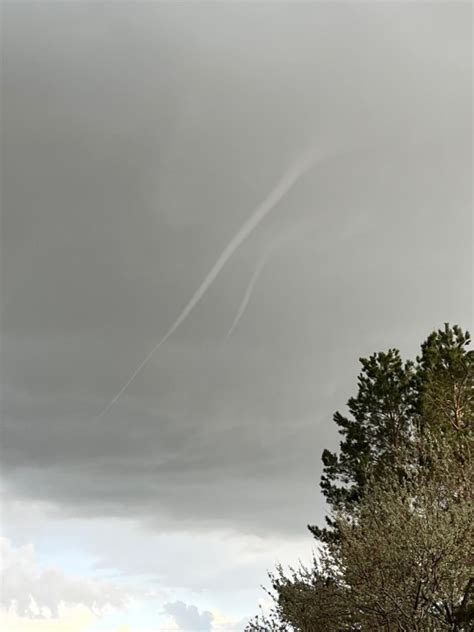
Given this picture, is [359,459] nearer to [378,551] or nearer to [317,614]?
[317,614]

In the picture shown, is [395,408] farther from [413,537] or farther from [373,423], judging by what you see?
[413,537]

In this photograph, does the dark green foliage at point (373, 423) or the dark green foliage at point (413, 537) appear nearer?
the dark green foliage at point (413, 537)

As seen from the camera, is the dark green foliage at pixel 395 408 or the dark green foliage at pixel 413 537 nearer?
the dark green foliage at pixel 413 537

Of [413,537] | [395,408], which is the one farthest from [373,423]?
[413,537]

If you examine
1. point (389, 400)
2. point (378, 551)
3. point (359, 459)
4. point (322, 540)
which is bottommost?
point (378, 551)

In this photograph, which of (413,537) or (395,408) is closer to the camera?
(413,537)

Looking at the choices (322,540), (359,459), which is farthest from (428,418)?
(322,540)

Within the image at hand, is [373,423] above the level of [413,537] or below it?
above

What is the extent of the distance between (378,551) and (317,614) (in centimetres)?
772

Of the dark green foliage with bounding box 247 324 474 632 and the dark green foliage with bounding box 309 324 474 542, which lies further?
the dark green foliage with bounding box 309 324 474 542

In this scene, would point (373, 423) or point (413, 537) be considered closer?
point (413, 537)

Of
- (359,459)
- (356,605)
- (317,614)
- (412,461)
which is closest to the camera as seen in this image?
(356,605)

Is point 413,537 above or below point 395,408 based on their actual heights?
below

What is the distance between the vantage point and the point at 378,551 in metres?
26.9
